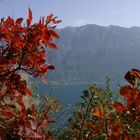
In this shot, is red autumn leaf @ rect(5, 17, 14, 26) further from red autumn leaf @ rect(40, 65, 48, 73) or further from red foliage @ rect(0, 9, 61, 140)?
red autumn leaf @ rect(40, 65, 48, 73)

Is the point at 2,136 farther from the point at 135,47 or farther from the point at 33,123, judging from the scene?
the point at 135,47

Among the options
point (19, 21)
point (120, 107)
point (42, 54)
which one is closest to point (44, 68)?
point (42, 54)

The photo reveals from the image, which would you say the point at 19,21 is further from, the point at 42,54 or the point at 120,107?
the point at 120,107

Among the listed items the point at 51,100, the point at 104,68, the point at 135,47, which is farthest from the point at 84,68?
the point at 51,100

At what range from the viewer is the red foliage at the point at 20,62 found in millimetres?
2137

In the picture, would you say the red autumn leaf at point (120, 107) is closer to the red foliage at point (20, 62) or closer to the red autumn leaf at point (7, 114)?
the red foliage at point (20, 62)

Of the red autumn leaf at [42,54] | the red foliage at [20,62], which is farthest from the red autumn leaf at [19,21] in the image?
the red autumn leaf at [42,54]

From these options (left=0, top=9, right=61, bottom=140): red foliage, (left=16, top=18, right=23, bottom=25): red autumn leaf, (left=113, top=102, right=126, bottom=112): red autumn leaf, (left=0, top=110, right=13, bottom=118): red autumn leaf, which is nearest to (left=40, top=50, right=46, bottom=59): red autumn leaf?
(left=0, top=9, right=61, bottom=140): red foliage

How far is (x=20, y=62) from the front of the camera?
7.36ft

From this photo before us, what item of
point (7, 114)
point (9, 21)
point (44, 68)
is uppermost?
point (9, 21)

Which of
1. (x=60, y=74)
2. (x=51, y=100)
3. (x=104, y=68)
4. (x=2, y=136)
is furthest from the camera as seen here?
(x=104, y=68)

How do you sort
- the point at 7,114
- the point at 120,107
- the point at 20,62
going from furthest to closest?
Result: the point at 20,62 < the point at 7,114 < the point at 120,107

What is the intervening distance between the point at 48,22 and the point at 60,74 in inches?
6789

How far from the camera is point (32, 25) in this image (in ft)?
7.28
